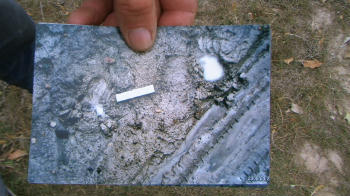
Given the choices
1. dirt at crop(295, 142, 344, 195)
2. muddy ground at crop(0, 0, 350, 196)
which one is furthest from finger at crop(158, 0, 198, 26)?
dirt at crop(295, 142, 344, 195)

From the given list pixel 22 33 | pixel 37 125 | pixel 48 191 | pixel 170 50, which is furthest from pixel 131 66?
pixel 48 191

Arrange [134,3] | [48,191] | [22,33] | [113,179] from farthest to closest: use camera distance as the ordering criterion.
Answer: [48,191] → [22,33] → [113,179] → [134,3]

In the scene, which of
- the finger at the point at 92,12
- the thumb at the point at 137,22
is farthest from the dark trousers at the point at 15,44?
the thumb at the point at 137,22

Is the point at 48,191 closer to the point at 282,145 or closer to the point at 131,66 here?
the point at 131,66

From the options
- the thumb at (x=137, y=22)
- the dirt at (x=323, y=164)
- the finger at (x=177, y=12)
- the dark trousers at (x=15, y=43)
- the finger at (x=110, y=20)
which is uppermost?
the thumb at (x=137, y=22)

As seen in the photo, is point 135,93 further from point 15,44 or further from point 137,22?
point 15,44

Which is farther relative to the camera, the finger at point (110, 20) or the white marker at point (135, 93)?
the finger at point (110, 20)

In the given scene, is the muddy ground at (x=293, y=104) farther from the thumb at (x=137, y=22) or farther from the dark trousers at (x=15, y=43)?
the thumb at (x=137, y=22)
